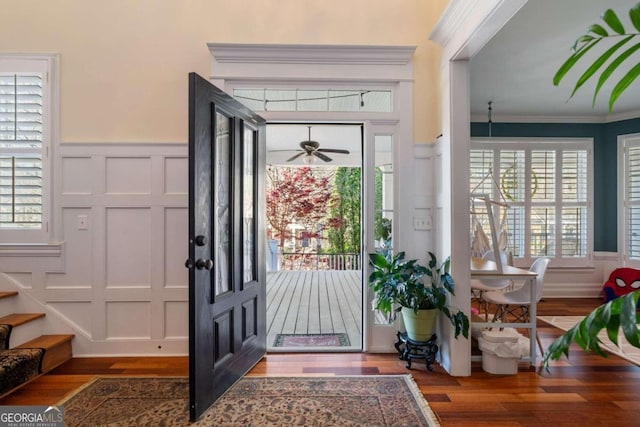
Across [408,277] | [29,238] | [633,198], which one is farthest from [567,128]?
[29,238]

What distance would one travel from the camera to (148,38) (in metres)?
3.02

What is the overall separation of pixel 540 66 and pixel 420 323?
290cm

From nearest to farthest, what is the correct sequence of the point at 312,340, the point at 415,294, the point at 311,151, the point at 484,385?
the point at 484,385 < the point at 415,294 < the point at 312,340 < the point at 311,151

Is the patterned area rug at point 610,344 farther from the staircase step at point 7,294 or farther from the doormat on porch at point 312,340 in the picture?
the staircase step at point 7,294

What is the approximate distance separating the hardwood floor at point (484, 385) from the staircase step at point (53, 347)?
0.23ft

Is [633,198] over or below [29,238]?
over

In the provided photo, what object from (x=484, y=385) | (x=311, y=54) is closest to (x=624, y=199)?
(x=484, y=385)

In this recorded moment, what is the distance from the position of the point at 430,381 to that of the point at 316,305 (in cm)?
246

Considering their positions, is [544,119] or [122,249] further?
[544,119]

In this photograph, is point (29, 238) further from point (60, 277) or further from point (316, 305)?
point (316, 305)

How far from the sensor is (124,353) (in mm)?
2988

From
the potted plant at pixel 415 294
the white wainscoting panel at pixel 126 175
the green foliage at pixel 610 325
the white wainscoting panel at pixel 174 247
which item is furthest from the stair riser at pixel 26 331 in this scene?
the green foliage at pixel 610 325

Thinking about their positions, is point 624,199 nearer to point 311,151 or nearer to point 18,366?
point 311,151

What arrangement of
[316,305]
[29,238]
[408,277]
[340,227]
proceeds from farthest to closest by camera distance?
[340,227], [316,305], [29,238], [408,277]
